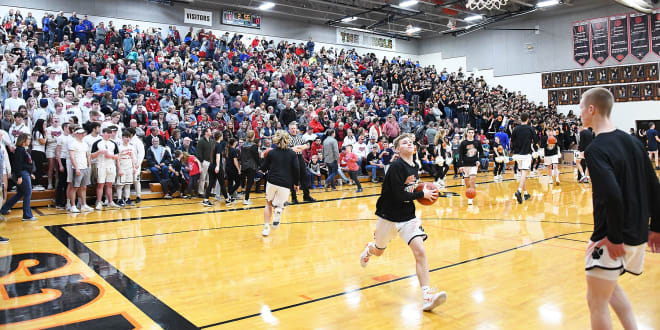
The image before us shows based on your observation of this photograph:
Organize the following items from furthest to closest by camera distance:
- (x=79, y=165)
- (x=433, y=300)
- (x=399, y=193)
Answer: (x=79, y=165) < (x=399, y=193) < (x=433, y=300)

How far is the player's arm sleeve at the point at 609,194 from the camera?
2354mm

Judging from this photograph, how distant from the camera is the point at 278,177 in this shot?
23.2ft

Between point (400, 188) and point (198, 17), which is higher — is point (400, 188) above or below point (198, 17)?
below

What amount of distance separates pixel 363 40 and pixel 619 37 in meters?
15.3

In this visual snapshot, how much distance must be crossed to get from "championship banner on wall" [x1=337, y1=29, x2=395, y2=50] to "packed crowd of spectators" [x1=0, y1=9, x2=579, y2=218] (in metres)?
6.17

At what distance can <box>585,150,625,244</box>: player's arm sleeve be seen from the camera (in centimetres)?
235

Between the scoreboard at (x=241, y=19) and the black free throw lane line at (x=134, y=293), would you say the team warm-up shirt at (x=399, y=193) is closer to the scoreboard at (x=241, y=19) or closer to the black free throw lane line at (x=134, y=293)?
the black free throw lane line at (x=134, y=293)

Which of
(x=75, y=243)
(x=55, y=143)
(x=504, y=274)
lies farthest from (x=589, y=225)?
(x=55, y=143)

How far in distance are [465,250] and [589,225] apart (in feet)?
9.58

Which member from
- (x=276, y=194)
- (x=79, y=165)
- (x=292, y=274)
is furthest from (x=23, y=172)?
(x=292, y=274)

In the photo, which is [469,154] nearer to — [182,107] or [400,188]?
[400,188]

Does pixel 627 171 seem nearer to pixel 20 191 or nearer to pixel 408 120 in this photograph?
pixel 20 191

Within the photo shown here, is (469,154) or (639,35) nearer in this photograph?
(469,154)

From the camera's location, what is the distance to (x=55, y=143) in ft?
33.6
